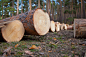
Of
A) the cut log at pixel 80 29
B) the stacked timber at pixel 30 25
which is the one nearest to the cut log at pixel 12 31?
the stacked timber at pixel 30 25

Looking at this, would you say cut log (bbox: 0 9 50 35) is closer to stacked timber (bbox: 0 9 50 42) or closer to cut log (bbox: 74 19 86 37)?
stacked timber (bbox: 0 9 50 42)

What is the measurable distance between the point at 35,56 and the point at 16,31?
1.39 m

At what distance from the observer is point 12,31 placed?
2432 millimetres

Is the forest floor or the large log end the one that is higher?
the large log end

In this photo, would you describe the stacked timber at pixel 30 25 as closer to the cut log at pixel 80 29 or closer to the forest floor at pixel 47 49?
the forest floor at pixel 47 49

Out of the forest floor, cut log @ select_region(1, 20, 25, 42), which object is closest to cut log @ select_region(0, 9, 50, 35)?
cut log @ select_region(1, 20, 25, 42)

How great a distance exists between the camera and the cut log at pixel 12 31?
2242mm

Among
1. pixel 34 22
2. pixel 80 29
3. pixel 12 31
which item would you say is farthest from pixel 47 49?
pixel 80 29

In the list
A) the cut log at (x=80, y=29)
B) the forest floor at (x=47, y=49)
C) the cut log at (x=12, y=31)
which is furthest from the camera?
the cut log at (x=80, y=29)

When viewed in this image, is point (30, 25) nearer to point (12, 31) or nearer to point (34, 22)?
point (34, 22)

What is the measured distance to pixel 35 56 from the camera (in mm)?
1440

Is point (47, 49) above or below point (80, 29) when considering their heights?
below

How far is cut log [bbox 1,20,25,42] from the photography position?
2242 millimetres

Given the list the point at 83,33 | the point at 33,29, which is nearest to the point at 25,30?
the point at 33,29
